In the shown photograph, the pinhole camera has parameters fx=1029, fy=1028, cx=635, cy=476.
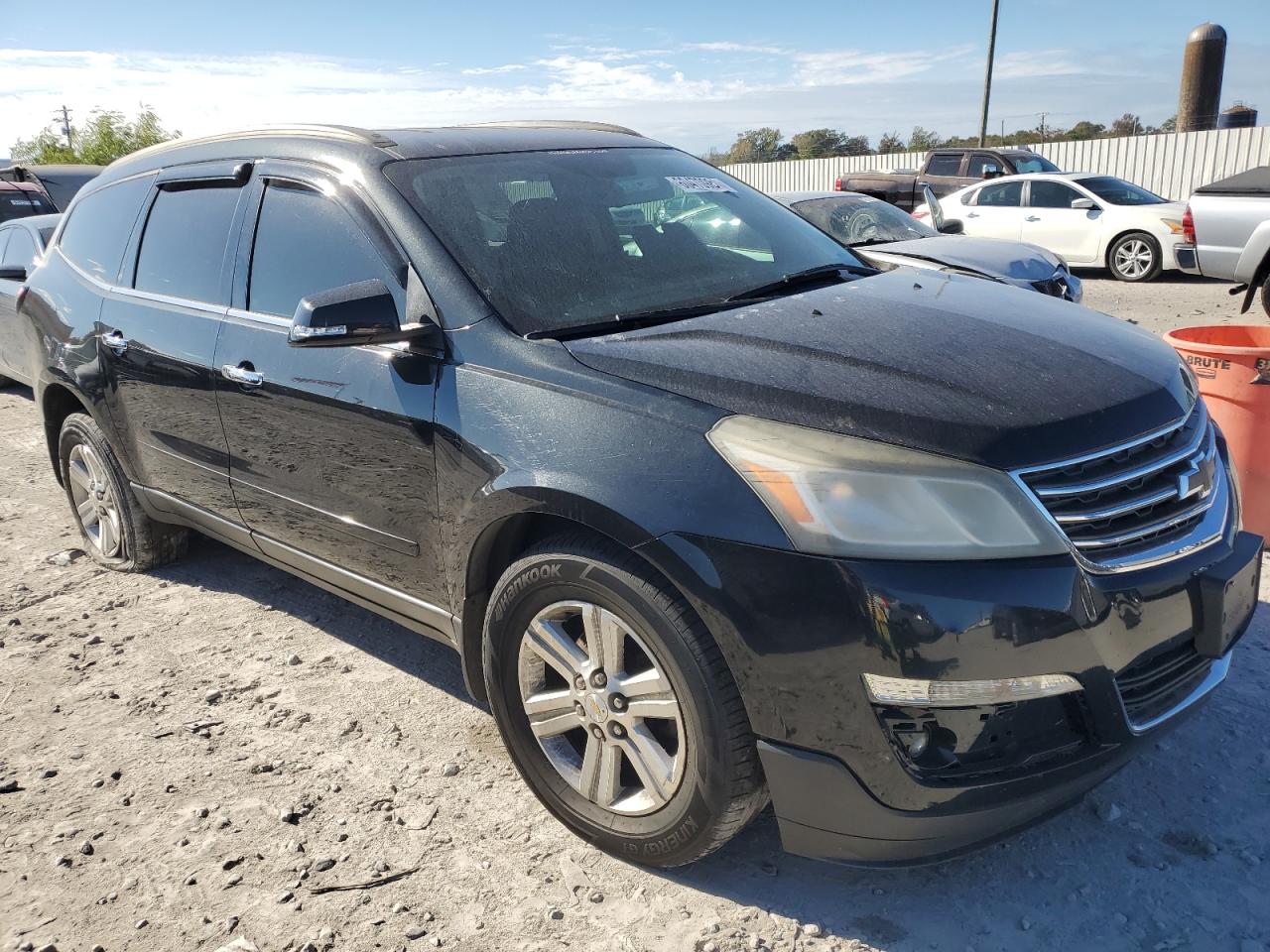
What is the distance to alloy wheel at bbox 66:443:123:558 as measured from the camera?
15.1ft

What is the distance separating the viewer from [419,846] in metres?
2.71

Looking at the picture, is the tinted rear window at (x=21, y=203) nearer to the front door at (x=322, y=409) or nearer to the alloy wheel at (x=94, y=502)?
the alloy wheel at (x=94, y=502)

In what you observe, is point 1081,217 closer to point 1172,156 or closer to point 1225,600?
point 1172,156

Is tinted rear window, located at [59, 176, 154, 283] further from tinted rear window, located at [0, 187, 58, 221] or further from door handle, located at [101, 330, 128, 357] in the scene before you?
tinted rear window, located at [0, 187, 58, 221]

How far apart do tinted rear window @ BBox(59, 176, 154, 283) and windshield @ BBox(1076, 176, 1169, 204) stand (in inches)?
502

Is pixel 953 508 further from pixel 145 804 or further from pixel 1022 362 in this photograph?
pixel 145 804

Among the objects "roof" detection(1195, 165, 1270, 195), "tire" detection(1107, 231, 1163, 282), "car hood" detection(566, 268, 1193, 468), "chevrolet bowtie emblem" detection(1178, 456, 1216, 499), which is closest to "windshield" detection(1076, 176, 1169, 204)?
"tire" detection(1107, 231, 1163, 282)

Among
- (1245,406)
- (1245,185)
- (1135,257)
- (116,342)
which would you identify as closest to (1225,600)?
(1245,406)

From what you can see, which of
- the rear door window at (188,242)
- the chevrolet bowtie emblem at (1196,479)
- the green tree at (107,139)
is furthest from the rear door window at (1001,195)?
the green tree at (107,139)

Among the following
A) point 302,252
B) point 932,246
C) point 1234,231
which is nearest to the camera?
point 302,252

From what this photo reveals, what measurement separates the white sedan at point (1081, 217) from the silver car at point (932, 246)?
459 centimetres

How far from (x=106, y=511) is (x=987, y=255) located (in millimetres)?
5959

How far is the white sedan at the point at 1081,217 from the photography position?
13.2 metres

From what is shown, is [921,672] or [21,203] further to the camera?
[21,203]
